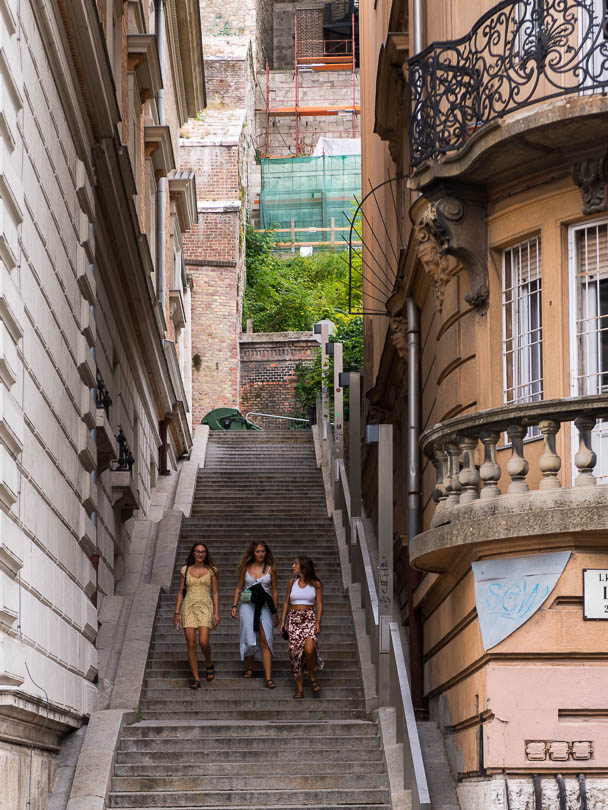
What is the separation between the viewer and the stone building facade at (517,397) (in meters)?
10.1

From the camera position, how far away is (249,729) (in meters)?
13.6

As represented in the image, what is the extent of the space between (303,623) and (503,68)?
643 centimetres

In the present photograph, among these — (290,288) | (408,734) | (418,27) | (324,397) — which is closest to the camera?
(408,734)

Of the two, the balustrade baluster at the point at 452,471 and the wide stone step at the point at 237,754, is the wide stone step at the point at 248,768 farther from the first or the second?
the balustrade baluster at the point at 452,471

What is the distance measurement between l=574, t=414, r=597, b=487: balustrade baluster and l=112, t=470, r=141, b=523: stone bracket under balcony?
9.32 meters

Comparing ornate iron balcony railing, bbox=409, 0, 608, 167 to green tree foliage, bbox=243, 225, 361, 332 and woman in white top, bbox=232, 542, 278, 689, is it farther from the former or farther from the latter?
green tree foliage, bbox=243, 225, 361, 332

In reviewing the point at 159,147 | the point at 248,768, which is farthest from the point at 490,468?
the point at 159,147

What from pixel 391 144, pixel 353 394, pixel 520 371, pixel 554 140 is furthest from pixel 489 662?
pixel 353 394

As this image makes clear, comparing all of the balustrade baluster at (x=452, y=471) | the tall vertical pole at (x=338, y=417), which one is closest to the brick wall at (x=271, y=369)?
Answer: the tall vertical pole at (x=338, y=417)

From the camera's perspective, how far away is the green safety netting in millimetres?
51750

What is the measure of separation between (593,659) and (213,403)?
32.7m

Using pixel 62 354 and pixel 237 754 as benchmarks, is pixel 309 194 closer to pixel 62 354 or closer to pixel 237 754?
pixel 62 354

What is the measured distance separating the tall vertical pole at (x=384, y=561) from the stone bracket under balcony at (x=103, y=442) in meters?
3.33

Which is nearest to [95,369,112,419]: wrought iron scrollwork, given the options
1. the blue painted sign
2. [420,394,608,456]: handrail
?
[420,394,608,456]: handrail
